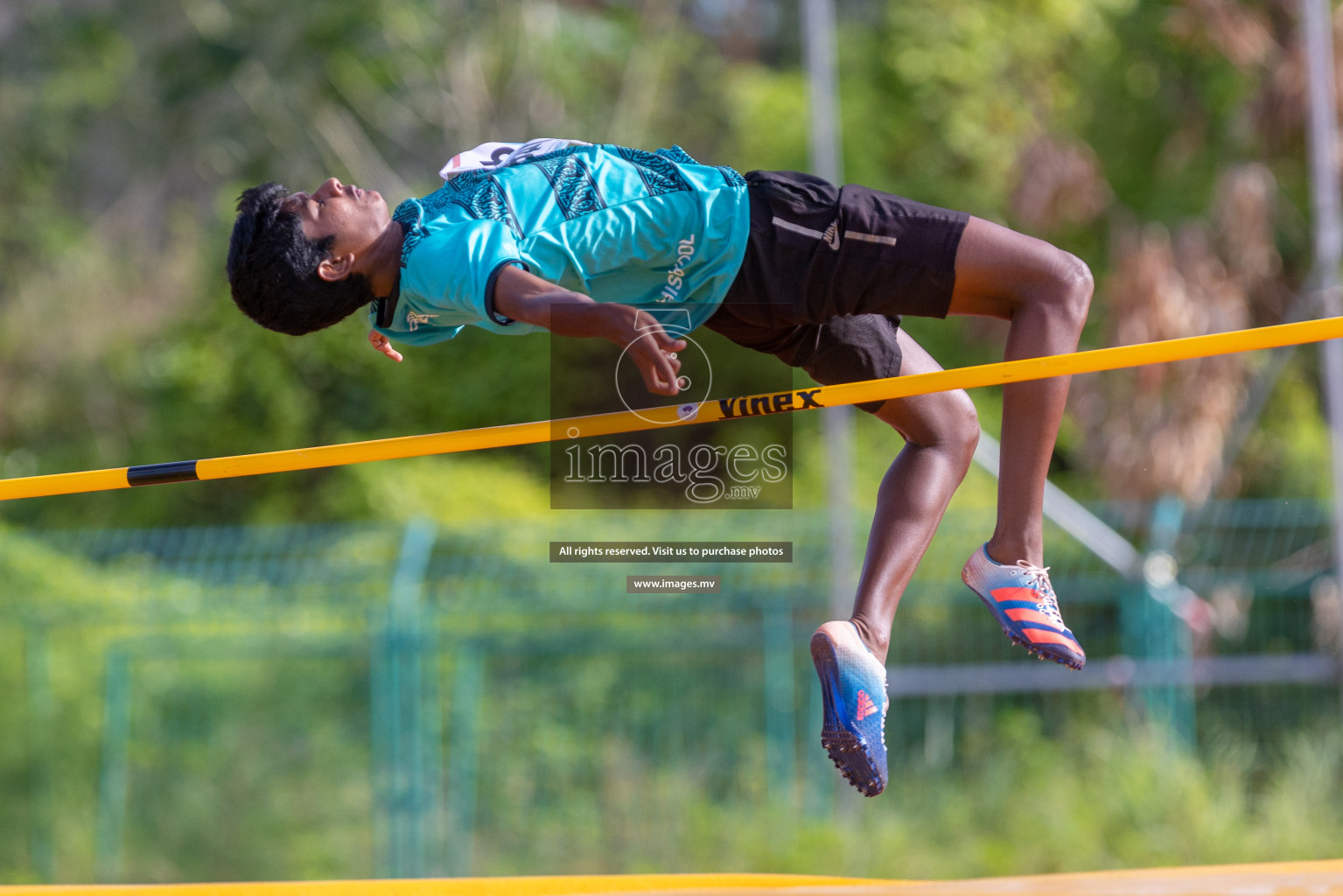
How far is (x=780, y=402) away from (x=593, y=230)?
61 centimetres

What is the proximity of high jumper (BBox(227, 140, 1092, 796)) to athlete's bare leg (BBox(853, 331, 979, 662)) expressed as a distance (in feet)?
0.16

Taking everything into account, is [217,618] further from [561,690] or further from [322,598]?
[561,690]

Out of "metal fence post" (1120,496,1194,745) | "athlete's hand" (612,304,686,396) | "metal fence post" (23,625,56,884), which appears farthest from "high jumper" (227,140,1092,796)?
"metal fence post" (23,625,56,884)


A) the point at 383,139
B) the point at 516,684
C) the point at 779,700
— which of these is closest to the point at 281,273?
the point at 516,684

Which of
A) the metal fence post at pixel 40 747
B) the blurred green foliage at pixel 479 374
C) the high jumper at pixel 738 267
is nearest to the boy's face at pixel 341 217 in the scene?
the high jumper at pixel 738 267

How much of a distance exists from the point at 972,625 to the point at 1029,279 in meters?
4.75

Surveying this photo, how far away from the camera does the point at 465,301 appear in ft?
9.50

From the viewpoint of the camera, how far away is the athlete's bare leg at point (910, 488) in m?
3.33

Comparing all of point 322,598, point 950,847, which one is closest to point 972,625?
point 950,847

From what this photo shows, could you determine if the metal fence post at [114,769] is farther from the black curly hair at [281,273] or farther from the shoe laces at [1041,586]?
the shoe laces at [1041,586]

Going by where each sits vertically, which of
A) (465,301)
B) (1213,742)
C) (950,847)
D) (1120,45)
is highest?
(1120,45)

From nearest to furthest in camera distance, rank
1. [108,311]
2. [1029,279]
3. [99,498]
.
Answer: [1029,279]
[99,498]
[108,311]

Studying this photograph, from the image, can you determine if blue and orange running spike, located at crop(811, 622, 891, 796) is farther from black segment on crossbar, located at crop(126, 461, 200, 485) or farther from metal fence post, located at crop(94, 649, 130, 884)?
metal fence post, located at crop(94, 649, 130, 884)

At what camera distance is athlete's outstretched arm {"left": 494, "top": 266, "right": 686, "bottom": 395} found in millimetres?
2643
